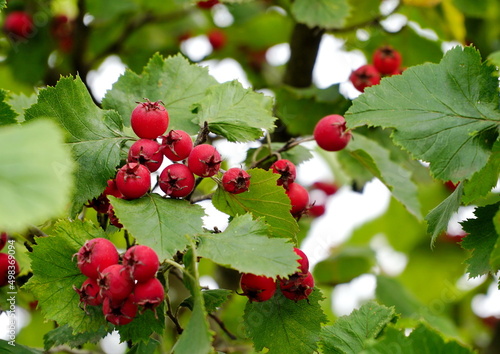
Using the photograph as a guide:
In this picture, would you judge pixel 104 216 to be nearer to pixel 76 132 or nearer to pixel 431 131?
pixel 76 132

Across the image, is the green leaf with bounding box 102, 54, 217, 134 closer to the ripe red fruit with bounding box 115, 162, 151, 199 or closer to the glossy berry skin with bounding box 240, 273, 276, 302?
the ripe red fruit with bounding box 115, 162, 151, 199

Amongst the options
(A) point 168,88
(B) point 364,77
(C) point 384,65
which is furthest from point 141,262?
(C) point 384,65

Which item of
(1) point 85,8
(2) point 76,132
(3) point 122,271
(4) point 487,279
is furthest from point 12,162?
(4) point 487,279

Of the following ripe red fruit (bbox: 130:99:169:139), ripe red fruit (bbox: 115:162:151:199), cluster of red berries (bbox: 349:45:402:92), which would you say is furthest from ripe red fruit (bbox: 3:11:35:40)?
ripe red fruit (bbox: 115:162:151:199)

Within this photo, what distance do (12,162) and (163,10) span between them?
9.16 ft

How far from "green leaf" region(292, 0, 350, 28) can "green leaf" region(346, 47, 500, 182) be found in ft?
3.36

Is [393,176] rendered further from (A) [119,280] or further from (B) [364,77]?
(A) [119,280]

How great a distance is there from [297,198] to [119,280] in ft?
1.64

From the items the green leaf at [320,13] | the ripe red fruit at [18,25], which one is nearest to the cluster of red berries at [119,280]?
the green leaf at [320,13]

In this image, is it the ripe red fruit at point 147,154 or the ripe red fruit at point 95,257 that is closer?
the ripe red fruit at point 95,257

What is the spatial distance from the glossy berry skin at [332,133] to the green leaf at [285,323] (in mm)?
378

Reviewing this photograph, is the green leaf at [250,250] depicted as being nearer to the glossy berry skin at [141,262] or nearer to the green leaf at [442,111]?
the glossy berry skin at [141,262]

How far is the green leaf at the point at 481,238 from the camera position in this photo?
4.19 ft

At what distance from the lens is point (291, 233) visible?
4.36 ft
